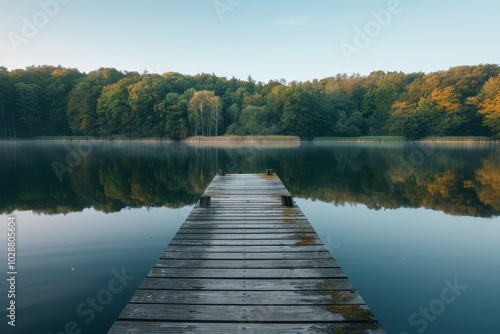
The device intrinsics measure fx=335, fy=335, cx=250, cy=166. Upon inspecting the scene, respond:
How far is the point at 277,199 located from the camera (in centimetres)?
852

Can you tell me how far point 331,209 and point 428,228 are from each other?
2784 millimetres

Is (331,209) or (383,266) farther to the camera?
(331,209)

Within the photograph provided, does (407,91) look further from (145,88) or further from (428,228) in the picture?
(428,228)

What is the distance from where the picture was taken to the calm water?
14.3ft

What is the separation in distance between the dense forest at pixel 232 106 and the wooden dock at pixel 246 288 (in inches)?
2311

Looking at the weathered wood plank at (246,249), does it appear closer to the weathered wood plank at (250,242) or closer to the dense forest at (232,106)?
the weathered wood plank at (250,242)

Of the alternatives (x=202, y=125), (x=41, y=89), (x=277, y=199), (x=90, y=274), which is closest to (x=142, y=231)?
(x=90, y=274)

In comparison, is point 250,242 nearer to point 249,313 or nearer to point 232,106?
point 249,313

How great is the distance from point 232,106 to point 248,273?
6776cm

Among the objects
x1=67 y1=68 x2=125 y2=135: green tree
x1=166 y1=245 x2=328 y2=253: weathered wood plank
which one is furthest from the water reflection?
x1=67 y1=68 x2=125 y2=135: green tree

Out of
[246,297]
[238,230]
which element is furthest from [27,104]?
[246,297]

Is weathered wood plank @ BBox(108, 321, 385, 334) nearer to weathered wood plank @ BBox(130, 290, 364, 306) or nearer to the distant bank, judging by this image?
weathered wood plank @ BBox(130, 290, 364, 306)

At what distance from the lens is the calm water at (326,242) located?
434cm

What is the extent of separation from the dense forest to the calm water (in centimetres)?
5087
